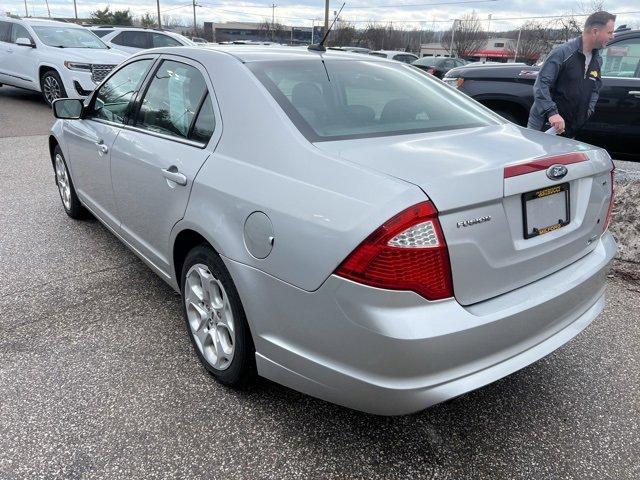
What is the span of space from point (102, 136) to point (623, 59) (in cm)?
582

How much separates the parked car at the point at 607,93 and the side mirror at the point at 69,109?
4765 millimetres

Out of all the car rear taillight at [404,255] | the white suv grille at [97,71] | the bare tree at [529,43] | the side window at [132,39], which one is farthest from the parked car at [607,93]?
the bare tree at [529,43]

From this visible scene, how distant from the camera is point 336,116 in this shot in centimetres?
242

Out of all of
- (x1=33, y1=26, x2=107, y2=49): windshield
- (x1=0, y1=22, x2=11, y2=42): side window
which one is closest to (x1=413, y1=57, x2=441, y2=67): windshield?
(x1=33, y1=26, x2=107, y2=49): windshield

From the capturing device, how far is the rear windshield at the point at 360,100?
2.34m

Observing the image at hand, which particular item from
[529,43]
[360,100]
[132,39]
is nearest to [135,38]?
[132,39]

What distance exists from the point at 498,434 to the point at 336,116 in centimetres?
161

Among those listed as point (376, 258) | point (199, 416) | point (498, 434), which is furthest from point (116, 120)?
point (498, 434)

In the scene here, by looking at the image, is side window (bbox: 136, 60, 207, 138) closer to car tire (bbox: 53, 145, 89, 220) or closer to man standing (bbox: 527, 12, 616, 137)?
car tire (bbox: 53, 145, 89, 220)

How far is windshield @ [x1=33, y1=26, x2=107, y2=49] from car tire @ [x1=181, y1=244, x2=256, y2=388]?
1025 centimetres

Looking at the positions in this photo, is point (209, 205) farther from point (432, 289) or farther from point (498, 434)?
point (498, 434)

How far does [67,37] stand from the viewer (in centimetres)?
1118

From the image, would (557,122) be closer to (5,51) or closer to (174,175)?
(174,175)

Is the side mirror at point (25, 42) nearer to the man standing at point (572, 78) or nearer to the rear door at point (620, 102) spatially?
the man standing at point (572, 78)
